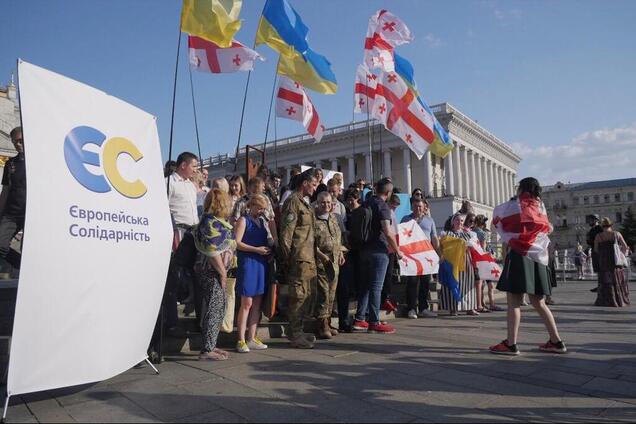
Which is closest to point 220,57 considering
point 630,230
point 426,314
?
point 426,314

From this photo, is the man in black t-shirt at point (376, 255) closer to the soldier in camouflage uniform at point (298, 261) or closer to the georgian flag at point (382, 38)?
the soldier in camouflage uniform at point (298, 261)

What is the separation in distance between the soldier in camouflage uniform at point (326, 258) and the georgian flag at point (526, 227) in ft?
6.38

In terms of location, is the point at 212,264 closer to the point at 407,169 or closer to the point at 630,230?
the point at 407,169

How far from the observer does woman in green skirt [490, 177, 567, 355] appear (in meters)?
4.93

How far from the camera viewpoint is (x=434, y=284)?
10.4m

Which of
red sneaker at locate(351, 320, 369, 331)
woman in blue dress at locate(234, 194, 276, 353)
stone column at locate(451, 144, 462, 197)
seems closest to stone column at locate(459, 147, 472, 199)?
stone column at locate(451, 144, 462, 197)

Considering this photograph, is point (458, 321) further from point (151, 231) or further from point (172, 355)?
point (151, 231)

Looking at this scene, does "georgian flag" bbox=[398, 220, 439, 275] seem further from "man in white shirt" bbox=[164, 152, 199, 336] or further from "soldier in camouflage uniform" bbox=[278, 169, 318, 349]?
"man in white shirt" bbox=[164, 152, 199, 336]

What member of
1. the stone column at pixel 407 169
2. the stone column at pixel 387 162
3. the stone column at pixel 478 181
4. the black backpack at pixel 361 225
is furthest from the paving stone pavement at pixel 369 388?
the stone column at pixel 478 181

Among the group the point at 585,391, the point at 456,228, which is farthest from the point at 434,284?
the point at 585,391

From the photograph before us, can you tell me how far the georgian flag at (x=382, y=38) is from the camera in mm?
11492

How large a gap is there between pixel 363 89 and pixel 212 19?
5.51 meters

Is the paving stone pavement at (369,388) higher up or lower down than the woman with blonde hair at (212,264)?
lower down

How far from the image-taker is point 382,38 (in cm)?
1154
